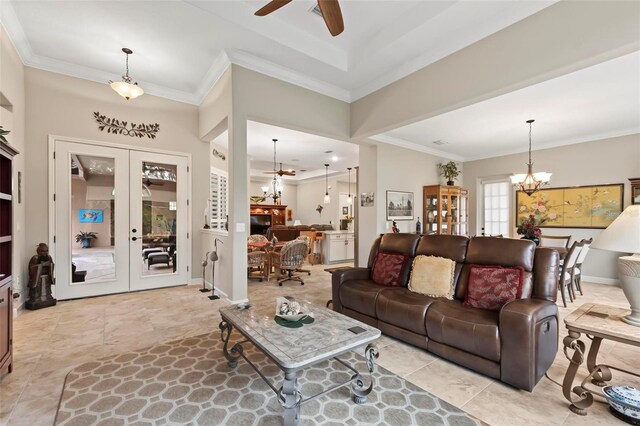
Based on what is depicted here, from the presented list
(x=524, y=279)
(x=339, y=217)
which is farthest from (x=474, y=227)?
(x=524, y=279)

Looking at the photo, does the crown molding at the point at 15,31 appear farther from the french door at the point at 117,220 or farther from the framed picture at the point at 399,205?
the framed picture at the point at 399,205

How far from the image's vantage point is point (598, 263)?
18.7 feet

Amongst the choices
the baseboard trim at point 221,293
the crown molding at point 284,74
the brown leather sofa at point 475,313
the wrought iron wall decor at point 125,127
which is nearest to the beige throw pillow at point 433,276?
the brown leather sofa at point 475,313

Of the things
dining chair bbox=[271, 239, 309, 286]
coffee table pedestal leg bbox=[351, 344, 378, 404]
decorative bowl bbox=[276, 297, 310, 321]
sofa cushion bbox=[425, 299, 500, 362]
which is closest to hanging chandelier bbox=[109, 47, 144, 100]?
dining chair bbox=[271, 239, 309, 286]

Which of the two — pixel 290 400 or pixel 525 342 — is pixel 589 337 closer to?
pixel 525 342

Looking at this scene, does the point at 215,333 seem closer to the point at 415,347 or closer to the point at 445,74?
the point at 415,347

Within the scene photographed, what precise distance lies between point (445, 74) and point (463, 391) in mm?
3482

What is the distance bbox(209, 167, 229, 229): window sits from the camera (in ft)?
19.2

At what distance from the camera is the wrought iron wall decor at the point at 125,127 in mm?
4465

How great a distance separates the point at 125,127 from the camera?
4.65 meters

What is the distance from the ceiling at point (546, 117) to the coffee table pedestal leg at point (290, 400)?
15.0 ft

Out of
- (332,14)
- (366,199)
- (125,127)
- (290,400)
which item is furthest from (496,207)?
(125,127)

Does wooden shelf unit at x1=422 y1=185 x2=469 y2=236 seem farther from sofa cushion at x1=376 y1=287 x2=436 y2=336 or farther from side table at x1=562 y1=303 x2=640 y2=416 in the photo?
side table at x1=562 y1=303 x2=640 y2=416

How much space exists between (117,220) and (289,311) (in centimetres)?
392
